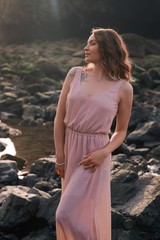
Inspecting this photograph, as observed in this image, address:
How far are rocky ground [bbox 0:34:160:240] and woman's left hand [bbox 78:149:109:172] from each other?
84.6 inches

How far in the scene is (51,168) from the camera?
9.67 metres

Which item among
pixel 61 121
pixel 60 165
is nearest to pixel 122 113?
pixel 61 121

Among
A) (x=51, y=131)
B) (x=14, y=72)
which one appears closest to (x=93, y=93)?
(x=51, y=131)

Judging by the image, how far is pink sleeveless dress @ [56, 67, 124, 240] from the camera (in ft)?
13.3

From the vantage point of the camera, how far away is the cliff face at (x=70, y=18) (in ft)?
130

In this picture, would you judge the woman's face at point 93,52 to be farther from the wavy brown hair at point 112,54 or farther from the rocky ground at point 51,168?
the rocky ground at point 51,168

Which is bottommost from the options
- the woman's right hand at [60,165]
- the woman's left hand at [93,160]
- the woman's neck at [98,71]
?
the woman's right hand at [60,165]

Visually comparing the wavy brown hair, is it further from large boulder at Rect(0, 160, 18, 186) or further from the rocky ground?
large boulder at Rect(0, 160, 18, 186)

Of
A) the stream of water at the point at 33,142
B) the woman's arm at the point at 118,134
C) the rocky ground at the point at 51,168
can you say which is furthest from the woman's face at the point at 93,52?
the stream of water at the point at 33,142

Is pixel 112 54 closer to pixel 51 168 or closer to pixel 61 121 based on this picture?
pixel 61 121

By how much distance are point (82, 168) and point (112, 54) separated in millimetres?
1046

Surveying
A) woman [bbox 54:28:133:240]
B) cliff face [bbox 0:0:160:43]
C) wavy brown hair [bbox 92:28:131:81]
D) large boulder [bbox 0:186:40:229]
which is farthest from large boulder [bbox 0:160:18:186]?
cliff face [bbox 0:0:160:43]

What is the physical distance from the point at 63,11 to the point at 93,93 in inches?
1527

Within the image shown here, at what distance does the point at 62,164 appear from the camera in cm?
427
